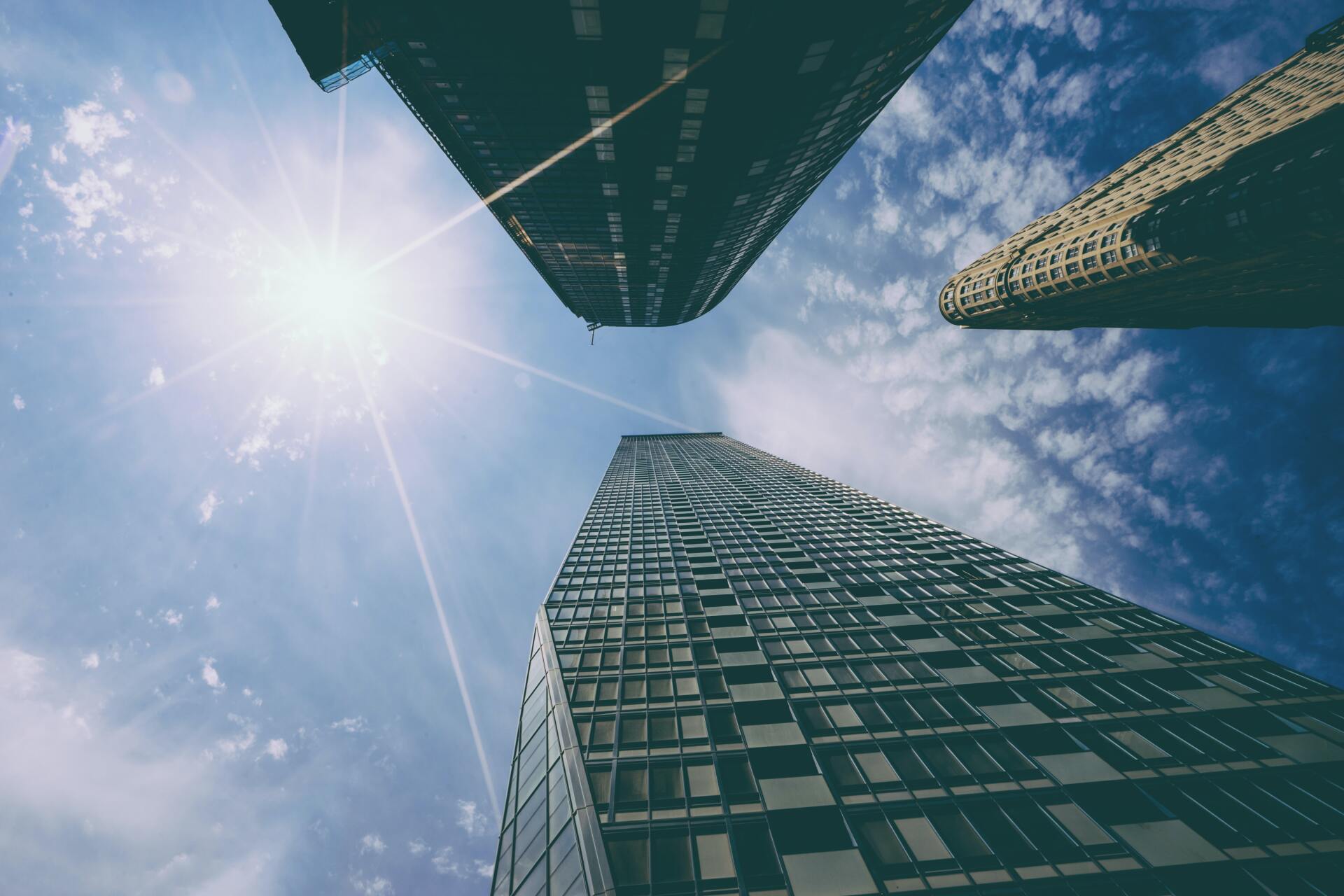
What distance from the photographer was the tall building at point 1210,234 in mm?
46688

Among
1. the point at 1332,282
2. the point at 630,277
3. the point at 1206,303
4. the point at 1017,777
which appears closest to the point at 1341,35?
the point at 1206,303

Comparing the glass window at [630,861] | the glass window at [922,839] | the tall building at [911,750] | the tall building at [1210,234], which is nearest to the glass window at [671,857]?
the tall building at [911,750]

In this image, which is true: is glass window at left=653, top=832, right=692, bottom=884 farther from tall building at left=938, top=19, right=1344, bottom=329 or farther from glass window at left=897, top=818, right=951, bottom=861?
tall building at left=938, top=19, right=1344, bottom=329

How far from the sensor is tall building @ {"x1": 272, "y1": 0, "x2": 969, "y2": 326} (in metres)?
23.6

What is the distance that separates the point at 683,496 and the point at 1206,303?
89.7m

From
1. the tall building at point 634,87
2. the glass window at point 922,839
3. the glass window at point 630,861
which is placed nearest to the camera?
the glass window at point 630,861

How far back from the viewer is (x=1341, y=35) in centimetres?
8031

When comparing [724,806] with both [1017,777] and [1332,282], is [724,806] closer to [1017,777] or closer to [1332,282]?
[1017,777]

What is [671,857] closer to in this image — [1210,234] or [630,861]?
[630,861]

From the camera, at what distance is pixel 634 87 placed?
1086 inches

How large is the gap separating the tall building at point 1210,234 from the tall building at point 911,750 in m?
49.1

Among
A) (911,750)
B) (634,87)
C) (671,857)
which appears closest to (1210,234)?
(634,87)

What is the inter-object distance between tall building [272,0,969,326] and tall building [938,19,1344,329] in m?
44.8

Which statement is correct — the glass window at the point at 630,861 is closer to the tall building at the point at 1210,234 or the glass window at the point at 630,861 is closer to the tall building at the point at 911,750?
the tall building at the point at 911,750
